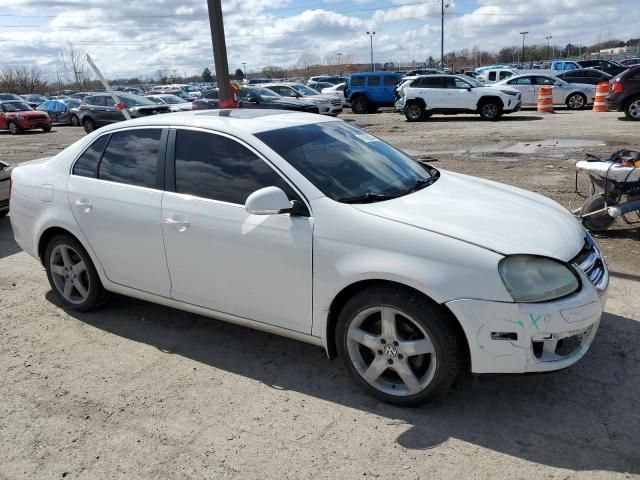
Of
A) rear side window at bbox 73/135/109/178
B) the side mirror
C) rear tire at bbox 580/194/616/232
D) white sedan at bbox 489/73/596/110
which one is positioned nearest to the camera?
the side mirror

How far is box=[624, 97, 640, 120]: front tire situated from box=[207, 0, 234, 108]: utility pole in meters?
13.3

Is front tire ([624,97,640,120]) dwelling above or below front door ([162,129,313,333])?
below

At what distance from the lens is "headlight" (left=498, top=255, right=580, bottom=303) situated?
2.81 m

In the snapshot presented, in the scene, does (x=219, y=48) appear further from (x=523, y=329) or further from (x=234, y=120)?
(x=523, y=329)

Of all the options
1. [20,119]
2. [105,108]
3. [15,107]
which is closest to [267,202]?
[105,108]

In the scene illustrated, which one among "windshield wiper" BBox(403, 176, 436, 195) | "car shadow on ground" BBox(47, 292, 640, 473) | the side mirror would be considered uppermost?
the side mirror

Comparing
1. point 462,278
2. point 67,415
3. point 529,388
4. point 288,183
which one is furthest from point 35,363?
point 529,388

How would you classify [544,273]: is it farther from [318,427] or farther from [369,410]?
[318,427]

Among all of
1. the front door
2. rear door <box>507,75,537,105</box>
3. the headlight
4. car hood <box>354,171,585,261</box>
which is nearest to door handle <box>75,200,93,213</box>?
the front door

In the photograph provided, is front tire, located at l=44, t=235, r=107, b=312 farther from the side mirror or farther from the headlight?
the headlight

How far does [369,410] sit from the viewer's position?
319 centimetres

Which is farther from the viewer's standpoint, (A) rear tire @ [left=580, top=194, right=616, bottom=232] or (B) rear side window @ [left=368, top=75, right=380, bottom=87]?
(B) rear side window @ [left=368, top=75, right=380, bottom=87]

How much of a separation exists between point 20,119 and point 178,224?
25.9m

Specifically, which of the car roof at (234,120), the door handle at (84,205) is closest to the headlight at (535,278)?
the car roof at (234,120)
